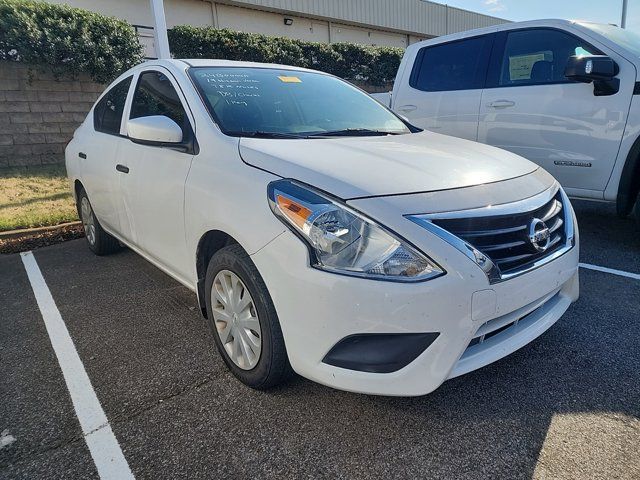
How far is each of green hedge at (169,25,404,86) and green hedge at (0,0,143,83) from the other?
2.00 m

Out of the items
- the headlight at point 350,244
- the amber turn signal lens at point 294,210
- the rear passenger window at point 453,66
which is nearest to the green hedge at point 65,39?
the rear passenger window at point 453,66

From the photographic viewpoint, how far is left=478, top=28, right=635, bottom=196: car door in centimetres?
396

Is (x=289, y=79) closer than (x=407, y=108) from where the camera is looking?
Yes

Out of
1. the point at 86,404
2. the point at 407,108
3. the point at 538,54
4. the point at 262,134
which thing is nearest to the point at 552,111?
the point at 538,54

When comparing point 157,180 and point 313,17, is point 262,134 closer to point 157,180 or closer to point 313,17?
point 157,180

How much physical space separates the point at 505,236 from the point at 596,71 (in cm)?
268

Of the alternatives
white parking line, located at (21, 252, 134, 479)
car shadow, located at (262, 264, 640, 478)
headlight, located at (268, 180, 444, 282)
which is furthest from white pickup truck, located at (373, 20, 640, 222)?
white parking line, located at (21, 252, 134, 479)

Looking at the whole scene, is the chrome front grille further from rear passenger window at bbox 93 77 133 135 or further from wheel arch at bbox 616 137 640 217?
rear passenger window at bbox 93 77 133 135

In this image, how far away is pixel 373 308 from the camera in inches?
68.1

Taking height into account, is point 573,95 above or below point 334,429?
above

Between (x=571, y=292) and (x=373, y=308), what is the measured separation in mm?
1324

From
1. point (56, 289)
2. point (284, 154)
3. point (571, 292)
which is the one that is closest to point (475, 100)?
point (571, 292)

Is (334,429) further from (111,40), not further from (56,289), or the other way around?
(111,40)

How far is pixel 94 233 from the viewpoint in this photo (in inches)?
172
